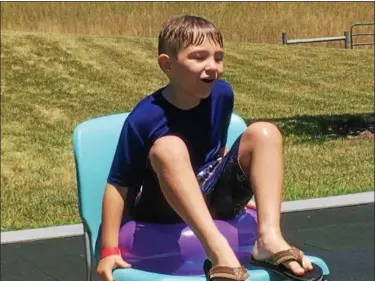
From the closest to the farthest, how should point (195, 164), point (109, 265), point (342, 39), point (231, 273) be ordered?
1. point (231, 273)
2. point (109, 265)
3. point (195, 164)
4. point (342, 39)

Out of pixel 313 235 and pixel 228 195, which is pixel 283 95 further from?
pixel 228 195

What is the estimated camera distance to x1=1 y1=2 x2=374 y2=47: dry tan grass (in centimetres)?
1001

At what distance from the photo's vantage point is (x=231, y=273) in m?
2.20

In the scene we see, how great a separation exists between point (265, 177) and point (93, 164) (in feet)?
2.18

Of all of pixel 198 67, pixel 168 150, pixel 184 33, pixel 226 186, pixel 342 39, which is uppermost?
pixel 184 33

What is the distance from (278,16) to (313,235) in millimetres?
6522

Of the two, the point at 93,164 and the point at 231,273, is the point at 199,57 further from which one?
the point at 231,273

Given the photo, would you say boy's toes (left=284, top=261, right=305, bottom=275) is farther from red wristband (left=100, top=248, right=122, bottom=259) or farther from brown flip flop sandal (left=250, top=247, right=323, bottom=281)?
red wristband (left=100, top=248, right=122, bottom=259)

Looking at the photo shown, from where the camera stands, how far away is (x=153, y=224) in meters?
2.59

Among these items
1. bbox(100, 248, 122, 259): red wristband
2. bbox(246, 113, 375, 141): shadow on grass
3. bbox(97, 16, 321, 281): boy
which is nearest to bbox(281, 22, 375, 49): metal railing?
bbox(246, 113, 375, 141): shadow on grass

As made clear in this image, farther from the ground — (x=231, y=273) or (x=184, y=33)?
(x=184, y=33)

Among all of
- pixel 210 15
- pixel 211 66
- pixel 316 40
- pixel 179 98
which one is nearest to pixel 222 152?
pixel 179 98

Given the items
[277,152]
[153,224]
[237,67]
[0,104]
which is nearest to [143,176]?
[153,224]

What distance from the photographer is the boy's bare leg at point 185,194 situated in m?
2.28
